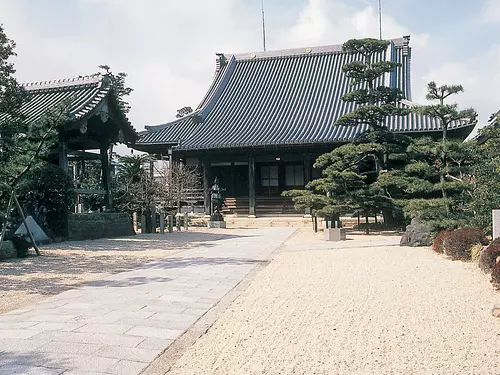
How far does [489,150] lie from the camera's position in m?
10.9

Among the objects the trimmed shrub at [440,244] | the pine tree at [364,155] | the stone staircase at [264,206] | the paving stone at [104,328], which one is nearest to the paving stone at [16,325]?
the paving stone at [104,328]

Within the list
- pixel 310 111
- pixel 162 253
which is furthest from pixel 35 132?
pixel 310 111

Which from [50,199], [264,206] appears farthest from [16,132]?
[264,206]

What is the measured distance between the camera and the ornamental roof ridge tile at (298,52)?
30123 mm

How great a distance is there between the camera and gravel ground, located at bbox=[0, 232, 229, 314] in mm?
6785

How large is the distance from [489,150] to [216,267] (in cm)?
670

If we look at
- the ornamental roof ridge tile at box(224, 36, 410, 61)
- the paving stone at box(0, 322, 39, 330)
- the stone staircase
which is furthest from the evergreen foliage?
the ornamental roof ridge tile at box(224, 36, 410, 61)

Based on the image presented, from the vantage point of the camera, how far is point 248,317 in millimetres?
5289

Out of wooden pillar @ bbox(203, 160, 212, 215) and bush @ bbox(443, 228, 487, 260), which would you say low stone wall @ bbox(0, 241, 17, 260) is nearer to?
bush @ bbox(443, 228, 487, 260)

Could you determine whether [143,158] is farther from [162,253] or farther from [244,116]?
[162,253]

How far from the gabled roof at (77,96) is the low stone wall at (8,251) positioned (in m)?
5.27

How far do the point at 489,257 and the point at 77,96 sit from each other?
1366cm

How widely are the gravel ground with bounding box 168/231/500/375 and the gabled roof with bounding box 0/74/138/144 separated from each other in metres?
9.66

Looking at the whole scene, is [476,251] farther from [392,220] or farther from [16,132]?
[16,132]
